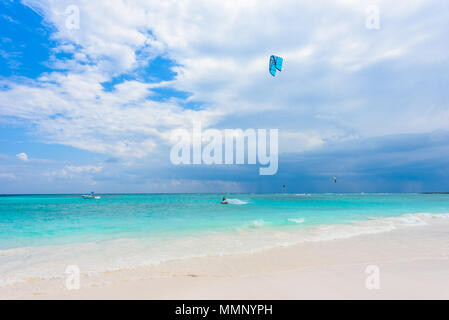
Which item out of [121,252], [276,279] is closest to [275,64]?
[276,279]

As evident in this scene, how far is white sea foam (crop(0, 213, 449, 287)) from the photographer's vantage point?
24.2 ft

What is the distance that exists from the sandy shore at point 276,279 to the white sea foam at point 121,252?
2.32ft

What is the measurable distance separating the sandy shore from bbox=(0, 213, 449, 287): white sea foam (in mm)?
708

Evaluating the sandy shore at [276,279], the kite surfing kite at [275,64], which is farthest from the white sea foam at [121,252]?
the kite surfing kite at [275,64]

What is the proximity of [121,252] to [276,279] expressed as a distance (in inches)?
256

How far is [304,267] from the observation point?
712 centimetres

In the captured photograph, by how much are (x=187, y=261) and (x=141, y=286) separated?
234 cm

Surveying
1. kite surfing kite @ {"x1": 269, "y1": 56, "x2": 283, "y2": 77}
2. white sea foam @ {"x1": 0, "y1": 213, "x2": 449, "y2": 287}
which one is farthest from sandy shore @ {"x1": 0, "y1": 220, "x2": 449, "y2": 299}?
kite surfing kite @ {"x1": 269, "y1": 56, "x2": 283, "y2": 77}

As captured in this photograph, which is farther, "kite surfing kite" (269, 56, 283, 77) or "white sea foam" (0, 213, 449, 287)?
"kite surfing kite" (269, 56, 283, 77)

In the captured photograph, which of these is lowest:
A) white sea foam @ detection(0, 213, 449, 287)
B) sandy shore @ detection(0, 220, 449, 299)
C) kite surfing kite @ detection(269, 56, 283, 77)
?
white sea foam @ detection(0, 213, 449, 287)

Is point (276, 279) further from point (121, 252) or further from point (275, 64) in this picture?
point (275, 64)

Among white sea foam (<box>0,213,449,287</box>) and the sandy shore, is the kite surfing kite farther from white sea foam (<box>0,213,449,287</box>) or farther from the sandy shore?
the sandy shore

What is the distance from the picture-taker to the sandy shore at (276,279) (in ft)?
17.0
